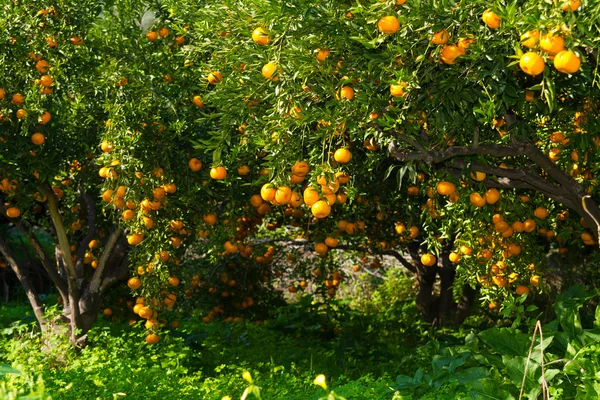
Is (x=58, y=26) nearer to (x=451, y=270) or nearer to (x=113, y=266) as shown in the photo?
(x=113, y=266)

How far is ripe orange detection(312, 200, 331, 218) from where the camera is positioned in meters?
3.61

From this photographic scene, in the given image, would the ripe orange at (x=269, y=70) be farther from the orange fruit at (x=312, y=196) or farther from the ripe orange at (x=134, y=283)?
the ripe orange at (x=134, y=283)

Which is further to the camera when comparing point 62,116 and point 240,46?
point 62,116

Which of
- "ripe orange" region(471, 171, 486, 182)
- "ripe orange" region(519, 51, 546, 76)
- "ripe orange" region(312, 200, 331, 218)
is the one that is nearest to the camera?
"ripe orange" region(519, 51, 546, 76)

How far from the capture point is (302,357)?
7.43 meters

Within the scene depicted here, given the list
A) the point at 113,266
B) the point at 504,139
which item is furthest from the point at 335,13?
the point at 113,266

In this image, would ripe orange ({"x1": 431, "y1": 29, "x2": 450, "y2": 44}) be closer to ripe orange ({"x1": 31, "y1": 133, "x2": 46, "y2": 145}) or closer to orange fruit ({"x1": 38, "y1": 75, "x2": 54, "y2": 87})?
orange fruit ({"x1": 38, "y1": 75, "x2": 54, "y2": 87})

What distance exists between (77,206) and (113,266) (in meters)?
1.23

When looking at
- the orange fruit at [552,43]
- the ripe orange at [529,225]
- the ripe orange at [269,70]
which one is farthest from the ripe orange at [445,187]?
the orange fruit at [552,43]

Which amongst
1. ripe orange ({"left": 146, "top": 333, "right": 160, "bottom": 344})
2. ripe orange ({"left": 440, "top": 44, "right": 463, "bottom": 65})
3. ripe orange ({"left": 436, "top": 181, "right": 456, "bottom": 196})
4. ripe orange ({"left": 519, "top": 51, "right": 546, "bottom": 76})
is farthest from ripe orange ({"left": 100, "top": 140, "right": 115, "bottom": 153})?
ripe orange ({"left": 519, "top": 51, "right": 546, "bottom": 76})

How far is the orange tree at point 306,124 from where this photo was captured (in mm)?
3430

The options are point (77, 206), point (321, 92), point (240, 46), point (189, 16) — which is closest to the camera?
point (321, 92)

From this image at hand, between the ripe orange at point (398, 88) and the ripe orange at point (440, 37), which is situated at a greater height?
the ripe orange at point (440, 37)

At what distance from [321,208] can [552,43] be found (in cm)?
139
